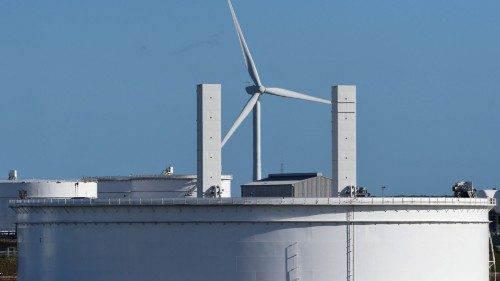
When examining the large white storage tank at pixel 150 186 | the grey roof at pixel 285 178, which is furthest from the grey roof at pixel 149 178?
the grey roof at pixel 285 178

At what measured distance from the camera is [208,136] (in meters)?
74.3

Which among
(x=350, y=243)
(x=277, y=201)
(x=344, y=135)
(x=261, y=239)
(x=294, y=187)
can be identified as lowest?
(x=350, y=243)

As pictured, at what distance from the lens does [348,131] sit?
75.4 metres

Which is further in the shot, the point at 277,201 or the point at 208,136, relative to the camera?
the point at 208,136

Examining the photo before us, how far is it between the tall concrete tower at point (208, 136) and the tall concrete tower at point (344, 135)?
5.84m

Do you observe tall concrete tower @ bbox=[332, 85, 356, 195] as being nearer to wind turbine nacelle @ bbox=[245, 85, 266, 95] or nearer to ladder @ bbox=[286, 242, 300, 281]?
ladder @ bbox=[286, 242, 300, 281]

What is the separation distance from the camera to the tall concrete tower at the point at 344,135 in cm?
7506

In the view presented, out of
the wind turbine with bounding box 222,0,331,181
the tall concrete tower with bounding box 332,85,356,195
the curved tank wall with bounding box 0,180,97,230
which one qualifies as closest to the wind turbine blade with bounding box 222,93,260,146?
the wind turbine with bounding box 222,0,331,181

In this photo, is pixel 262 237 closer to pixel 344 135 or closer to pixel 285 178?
pixel 344 135

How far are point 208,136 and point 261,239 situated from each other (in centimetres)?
606

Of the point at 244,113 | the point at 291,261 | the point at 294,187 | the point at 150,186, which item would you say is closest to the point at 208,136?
the point at 294,187

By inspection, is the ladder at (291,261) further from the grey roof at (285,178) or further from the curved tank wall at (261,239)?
the grey roof at (285,178)

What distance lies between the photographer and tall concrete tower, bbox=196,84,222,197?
74.1m

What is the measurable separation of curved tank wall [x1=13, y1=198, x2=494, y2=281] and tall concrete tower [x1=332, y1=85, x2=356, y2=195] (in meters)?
3.25
